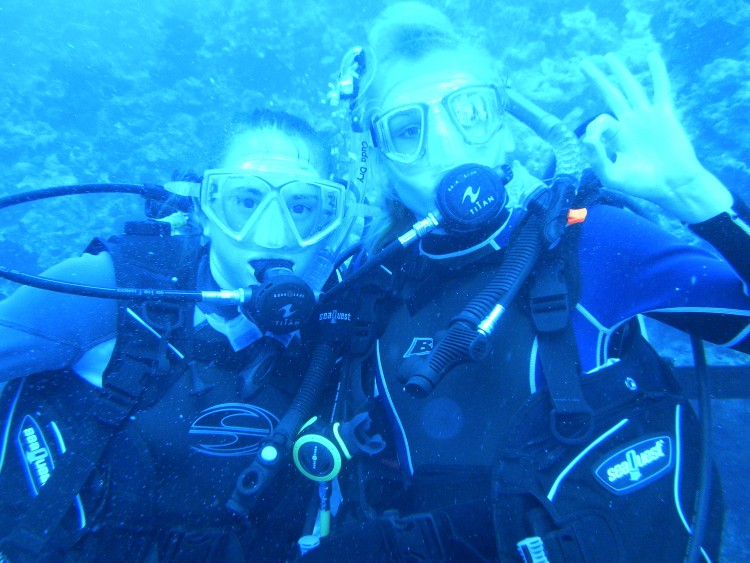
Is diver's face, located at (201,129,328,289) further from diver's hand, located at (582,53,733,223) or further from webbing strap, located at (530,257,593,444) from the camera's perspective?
diver's hand, located at (582,53,733,223)

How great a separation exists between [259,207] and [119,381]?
3.93ft

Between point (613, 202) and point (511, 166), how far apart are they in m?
0.58

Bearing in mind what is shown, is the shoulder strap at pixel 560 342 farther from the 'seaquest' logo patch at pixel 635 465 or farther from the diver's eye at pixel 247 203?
the diver's eye at pixel 247 203

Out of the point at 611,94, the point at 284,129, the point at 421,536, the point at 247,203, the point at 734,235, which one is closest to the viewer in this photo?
the point at 734,235

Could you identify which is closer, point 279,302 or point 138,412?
point 279,302

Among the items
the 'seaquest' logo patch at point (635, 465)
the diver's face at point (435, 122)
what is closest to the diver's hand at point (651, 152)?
the diver's face at point (435, 122)

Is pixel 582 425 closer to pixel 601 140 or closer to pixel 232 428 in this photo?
pixel 601 140

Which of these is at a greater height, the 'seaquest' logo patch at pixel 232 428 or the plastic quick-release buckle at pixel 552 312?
the plastic quick-release buckle at pixel 552 312

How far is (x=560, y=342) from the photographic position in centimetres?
196

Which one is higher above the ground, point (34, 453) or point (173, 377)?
point (173, 377)

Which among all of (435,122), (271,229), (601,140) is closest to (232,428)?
(271,229)

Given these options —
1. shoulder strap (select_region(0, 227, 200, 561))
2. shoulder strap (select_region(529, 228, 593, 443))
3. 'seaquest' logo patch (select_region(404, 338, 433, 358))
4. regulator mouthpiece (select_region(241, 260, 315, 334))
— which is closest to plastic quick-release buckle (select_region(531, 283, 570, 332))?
shoulder strap (select_region(529, 228, 593, 443))

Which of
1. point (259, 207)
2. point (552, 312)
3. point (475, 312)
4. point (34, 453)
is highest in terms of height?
point (259, 207)

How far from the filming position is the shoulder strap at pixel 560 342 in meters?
1.80
